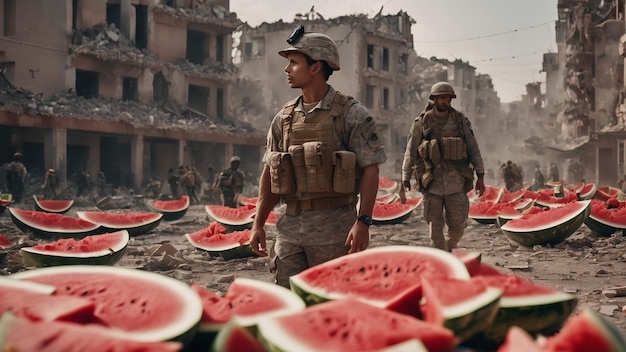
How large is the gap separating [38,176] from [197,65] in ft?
39.6

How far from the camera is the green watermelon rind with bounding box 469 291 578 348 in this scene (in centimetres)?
207

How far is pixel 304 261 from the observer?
13.7 ft

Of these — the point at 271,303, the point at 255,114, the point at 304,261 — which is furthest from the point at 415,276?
the point at 255,114

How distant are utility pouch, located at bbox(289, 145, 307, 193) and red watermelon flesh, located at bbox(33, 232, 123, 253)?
299cm

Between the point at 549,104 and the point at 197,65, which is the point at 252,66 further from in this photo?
the point at 549,104

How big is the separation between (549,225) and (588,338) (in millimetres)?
6951

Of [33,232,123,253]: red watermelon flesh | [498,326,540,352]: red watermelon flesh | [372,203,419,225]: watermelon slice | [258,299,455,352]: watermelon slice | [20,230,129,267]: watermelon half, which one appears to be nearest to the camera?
[498,326,540,352]: red watermelon flesh

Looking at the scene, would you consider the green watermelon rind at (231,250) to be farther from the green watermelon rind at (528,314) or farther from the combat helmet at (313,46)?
the green watermelon rind at (528,314)

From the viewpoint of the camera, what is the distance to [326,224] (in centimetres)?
405

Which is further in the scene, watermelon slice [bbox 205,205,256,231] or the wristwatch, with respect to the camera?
watermelon slice [bbox 205,205,256,231]

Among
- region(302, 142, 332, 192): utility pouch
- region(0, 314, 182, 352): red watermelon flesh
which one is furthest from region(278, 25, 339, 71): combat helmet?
region(0, 314, 182, 352): red watermelon flesh

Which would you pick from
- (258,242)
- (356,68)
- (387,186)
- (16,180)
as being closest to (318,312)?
(258,242)

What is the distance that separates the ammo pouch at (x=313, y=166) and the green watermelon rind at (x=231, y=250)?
3767 millimetres

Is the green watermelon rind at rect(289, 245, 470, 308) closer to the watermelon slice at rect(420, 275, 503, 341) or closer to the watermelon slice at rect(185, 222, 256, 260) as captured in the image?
the watermelon slice at rect(420, 275, 503, 341)
